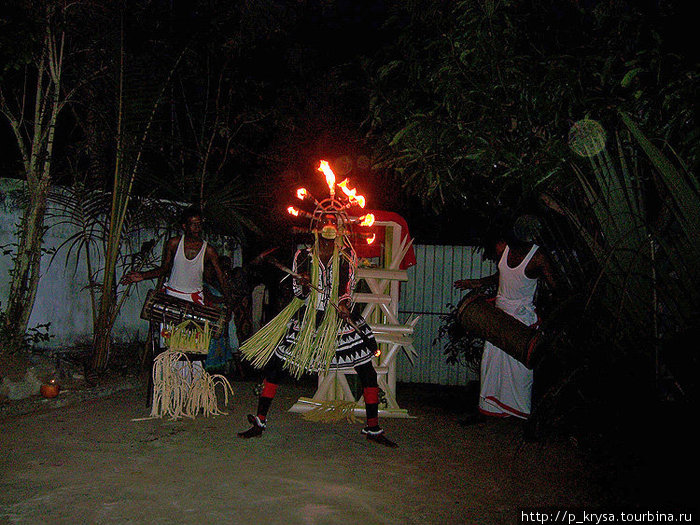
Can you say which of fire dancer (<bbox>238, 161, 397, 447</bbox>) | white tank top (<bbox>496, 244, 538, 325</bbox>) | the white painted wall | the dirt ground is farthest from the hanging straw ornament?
the white painted wall

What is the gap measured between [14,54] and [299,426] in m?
5.35

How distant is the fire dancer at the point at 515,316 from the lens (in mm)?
6785

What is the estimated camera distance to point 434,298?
408 inches

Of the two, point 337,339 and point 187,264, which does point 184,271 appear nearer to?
point 187,264

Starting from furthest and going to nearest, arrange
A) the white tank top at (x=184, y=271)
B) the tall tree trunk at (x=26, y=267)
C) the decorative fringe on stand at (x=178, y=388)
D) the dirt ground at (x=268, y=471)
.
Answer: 1. the tall tree trunk at (x=26, y=267)
2. the white tank top at (x=184, y=271)
3. the decorative fringe on stand at (x=178, y=388)
4. the dirt ground at (x=268, y=471)

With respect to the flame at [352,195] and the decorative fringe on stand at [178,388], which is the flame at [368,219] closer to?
the flame at [352,195]

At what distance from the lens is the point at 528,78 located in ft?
16.6

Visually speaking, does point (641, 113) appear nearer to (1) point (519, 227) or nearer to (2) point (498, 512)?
(1) point (519, 227)

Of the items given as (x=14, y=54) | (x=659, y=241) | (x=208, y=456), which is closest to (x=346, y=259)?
(x=208, y=456)

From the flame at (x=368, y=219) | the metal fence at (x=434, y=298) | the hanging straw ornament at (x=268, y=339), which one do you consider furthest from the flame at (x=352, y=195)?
the metal fence at (x=434, y=298)

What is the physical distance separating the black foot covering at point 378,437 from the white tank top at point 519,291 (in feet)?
6.18

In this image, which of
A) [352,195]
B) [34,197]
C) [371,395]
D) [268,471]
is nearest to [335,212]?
[352,195]

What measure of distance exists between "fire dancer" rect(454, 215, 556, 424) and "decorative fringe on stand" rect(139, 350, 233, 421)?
8.74ft

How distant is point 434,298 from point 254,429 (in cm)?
499
